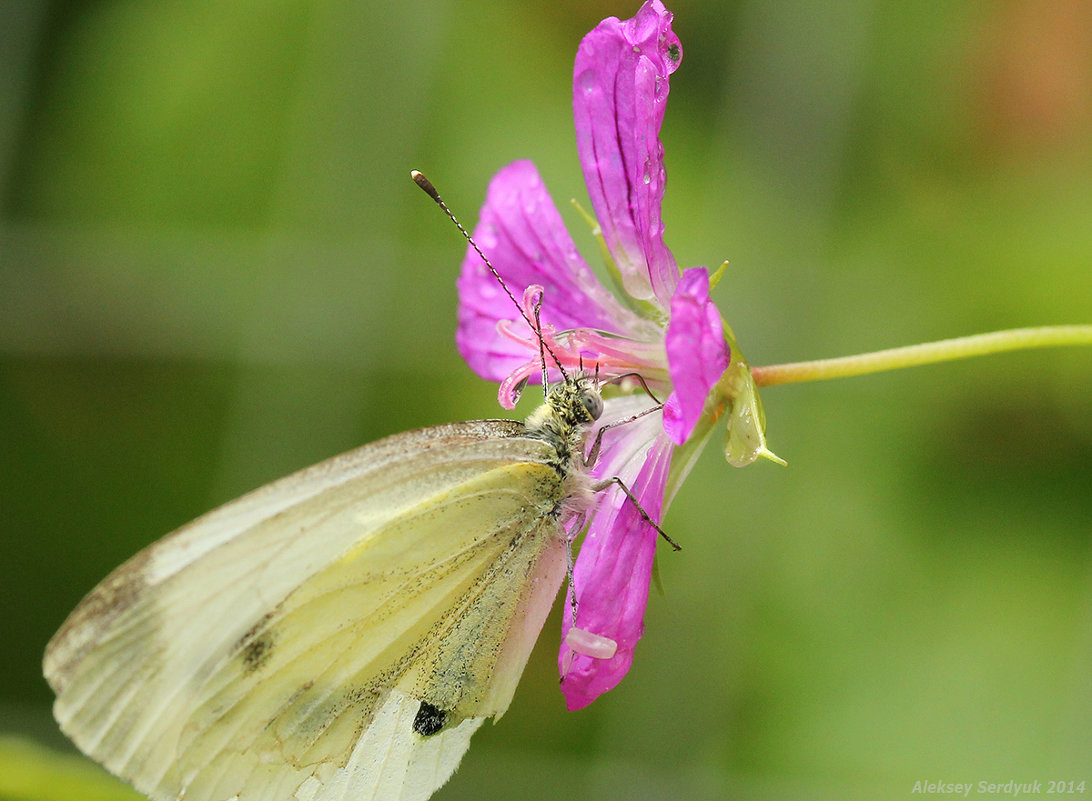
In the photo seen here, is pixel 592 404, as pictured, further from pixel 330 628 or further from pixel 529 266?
pixel 330 628

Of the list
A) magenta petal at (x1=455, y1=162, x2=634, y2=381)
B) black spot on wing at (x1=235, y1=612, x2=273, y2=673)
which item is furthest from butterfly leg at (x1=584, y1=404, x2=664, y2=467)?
black spot on wing at (x1=235, y1=612, x2=273, y2=673)

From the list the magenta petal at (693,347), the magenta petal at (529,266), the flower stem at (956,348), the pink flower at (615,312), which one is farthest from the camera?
the magenta petal at (529,266)

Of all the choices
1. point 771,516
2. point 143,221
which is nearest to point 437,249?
point 143,221

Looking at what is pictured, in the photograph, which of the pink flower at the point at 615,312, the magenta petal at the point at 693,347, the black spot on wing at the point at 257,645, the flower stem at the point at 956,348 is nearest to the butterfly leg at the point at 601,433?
the pink flower at the point at 615,312

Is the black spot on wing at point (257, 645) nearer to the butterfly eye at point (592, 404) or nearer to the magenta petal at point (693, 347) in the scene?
the butterfly eye at point (592, 404)

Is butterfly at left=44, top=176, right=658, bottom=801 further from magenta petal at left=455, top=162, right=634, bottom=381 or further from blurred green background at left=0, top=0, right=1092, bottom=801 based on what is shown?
blurred green background at left=0, top=0, right=1092, bottom=801

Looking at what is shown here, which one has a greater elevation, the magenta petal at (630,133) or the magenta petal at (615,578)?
the magenta petal at (630,133)

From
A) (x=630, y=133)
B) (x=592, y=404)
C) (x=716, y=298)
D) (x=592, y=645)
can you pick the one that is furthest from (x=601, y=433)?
(x=716, y=298)
